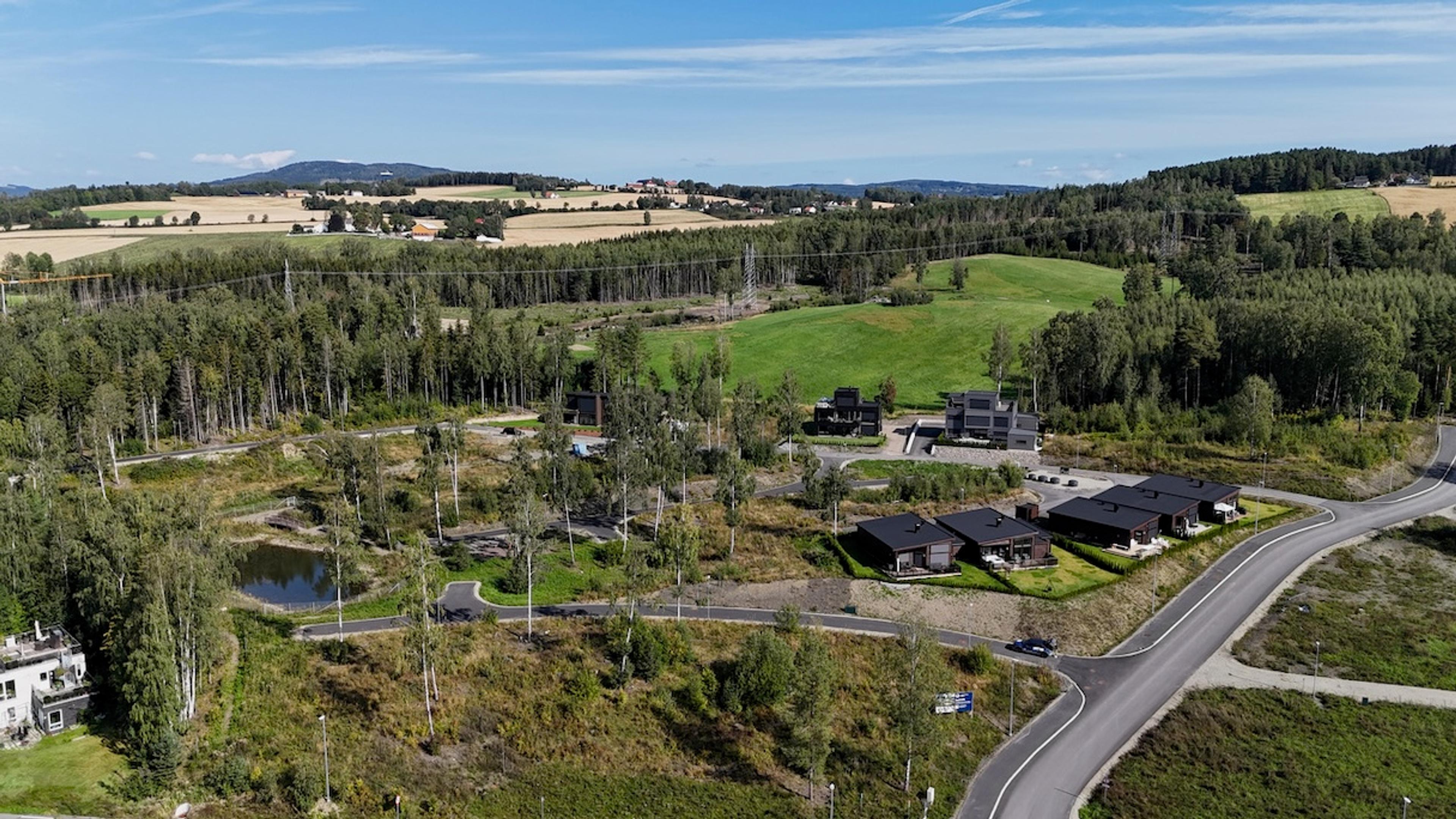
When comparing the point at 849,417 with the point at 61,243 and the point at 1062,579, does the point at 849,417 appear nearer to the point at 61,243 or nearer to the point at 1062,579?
the point at 1062,579

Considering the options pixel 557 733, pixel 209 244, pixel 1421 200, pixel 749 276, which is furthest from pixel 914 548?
pixel 1421 200

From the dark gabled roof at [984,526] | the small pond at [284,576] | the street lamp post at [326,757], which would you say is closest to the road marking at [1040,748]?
the dark gabled roof at [984,526]

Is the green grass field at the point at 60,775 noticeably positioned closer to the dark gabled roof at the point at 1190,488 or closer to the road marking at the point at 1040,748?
the road marking at the point at 1040,748

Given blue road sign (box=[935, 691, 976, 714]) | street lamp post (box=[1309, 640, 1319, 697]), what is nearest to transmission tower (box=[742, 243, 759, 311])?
street lamp post (box=[1309, 640, 1319, 697])

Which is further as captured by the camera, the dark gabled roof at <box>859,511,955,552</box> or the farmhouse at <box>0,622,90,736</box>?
the dark gabled roof at <box>859,511,955,552</box>

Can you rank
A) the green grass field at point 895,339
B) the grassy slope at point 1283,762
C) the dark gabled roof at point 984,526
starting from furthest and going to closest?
the green grass field at point 895,339
the dark gabled roof at point 984,526
the grassy slope at point 1283,762

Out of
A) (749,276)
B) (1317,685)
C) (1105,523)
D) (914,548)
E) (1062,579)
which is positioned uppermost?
(749,276)

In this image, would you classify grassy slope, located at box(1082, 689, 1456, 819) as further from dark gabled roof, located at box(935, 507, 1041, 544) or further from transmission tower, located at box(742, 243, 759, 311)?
transmission tower, located at box(742, 243, 759, 311)
